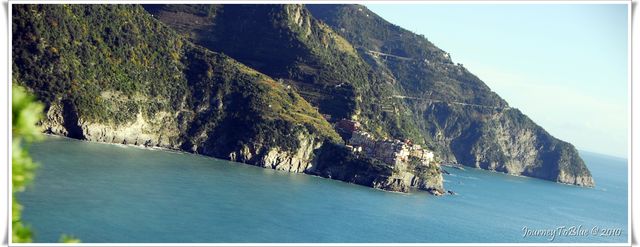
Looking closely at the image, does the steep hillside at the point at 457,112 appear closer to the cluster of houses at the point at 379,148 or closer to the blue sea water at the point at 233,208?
the cluster of houses at the point at 379,148

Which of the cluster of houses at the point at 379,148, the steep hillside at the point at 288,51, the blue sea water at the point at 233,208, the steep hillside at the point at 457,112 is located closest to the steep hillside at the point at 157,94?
the cluster of houses at the point at 379,148

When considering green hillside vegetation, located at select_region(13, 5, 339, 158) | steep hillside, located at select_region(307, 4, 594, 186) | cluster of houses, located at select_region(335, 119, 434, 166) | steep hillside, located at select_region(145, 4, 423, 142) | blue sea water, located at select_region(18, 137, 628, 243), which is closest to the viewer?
blue sea water, located at select_region(18, 137, 628, 243)

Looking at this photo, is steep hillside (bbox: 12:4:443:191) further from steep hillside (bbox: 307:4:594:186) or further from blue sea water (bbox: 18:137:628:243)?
steep hillside (bbox: 307:4:594:186)

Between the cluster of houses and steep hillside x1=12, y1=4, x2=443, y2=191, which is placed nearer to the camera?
steep hillside x1=12, y1=4, x2=443, y2=191

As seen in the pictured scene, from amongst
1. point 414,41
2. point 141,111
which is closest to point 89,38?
point 141,111

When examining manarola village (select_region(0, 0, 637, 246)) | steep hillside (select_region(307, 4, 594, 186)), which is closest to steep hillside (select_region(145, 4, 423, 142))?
manarola village (select_region(0, 0, 637, 246))

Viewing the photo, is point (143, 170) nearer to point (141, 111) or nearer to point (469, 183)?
point (141, 111)

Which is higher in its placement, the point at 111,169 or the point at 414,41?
the point at 414,41
